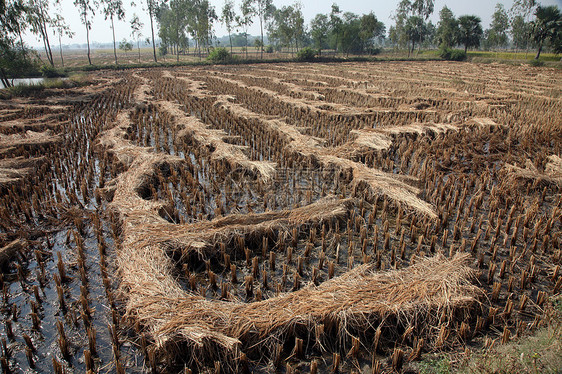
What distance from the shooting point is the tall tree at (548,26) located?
37.6 m

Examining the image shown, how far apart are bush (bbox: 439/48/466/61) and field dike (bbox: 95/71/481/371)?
52.0 m

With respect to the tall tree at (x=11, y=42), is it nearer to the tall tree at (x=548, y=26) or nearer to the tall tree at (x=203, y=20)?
the tall tree at (x=203, y=20)

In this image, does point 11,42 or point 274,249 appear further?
point 11,42

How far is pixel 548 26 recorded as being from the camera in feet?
126

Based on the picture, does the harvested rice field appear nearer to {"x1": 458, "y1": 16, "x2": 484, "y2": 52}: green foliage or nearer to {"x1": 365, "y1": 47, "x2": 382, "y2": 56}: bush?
{"x1": 458, "y1": 16, "x2": 484, "y2": 52}: green foliage

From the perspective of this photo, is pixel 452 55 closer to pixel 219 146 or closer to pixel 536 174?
pixel 536 174

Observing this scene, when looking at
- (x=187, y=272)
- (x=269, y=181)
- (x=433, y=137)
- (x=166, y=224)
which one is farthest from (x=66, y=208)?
(x=433, y=137)

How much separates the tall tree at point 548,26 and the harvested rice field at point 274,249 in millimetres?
38341

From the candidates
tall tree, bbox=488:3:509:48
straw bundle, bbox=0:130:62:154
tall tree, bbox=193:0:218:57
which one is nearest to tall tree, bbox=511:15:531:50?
tall tree, bbox=488:3:509:48

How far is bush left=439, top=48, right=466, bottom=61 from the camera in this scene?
4728 centimetres

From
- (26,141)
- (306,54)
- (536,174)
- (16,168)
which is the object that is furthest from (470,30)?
(16,168)

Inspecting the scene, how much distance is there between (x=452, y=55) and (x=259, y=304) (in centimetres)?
5402

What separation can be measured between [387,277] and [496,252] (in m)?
1.76

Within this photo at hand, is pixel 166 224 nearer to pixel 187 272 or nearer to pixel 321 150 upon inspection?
pixel 187 272
